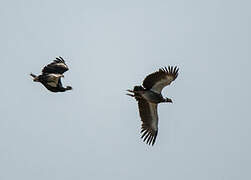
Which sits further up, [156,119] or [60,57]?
[60,57]

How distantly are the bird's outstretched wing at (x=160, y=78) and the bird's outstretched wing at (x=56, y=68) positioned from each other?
4.64m

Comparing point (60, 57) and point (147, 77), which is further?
point (60, 57)

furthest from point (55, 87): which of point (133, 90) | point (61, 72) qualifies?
point (133, 90)

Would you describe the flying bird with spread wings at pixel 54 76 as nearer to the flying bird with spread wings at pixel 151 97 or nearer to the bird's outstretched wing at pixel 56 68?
the bird's outstretched wing at pixel 56 68

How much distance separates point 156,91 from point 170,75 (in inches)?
49.1

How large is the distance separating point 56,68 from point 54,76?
1402 mm

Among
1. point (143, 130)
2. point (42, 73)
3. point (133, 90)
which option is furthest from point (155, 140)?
point (42, 73)

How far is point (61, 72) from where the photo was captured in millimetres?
38156

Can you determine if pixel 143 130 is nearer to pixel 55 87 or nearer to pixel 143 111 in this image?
pixel 143 111

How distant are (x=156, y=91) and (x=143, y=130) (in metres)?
2.16

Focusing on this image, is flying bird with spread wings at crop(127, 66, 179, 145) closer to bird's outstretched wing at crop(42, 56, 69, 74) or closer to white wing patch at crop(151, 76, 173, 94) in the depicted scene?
white wing patch at crop(151, 76, 173, 94)

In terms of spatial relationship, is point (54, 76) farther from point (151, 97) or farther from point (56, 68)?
point (151, 97)

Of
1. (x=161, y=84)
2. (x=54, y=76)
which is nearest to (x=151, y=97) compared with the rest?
(x=161, y=84)

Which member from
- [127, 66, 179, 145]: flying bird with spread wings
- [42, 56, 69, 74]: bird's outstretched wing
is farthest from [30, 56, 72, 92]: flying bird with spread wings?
[127, 66, 179, 145]: flying bird with spread wings
